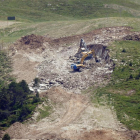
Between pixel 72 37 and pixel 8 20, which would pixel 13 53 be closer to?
pixel 72 37

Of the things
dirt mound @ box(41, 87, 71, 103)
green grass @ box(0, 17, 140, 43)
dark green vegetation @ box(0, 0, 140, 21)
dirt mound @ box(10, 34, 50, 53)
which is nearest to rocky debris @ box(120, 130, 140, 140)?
dirt mound @ box(41, 87, 71, 103)

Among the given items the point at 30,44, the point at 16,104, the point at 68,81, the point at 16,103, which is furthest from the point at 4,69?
the point at 16,104

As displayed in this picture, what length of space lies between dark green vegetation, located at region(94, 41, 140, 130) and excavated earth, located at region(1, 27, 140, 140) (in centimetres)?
148

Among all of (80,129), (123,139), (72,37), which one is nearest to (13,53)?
(72,37)

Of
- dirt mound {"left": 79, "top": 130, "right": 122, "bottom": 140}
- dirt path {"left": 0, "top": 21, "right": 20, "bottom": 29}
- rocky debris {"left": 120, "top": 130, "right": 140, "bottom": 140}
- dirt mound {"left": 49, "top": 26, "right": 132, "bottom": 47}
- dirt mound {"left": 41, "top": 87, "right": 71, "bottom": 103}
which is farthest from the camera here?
dirt path {"left": 0, "top": 21, "right": 20, "bottom": 29}

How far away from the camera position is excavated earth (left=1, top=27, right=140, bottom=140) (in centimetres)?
4525

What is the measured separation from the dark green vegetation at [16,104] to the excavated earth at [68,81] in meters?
1.65

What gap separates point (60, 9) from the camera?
135 metres

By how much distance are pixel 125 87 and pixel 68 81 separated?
36.5 feet

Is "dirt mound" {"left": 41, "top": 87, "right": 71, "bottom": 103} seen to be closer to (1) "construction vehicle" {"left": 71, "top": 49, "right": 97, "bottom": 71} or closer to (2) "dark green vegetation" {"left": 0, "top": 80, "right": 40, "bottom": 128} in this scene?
(2) "dark green vegetation" {"left": 0, "top": 80, "right": 40, "bottom": 128}

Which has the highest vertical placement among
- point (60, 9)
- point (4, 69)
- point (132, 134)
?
point (60, 9)

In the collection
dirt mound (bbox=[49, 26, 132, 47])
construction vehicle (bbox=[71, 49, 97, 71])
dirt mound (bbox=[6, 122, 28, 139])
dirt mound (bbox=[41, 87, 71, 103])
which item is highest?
dirt mound (bbox=[49, 26, 132, 47])

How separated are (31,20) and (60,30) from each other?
30097 millimetres

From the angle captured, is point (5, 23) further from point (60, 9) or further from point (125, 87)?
point (125, 87)
